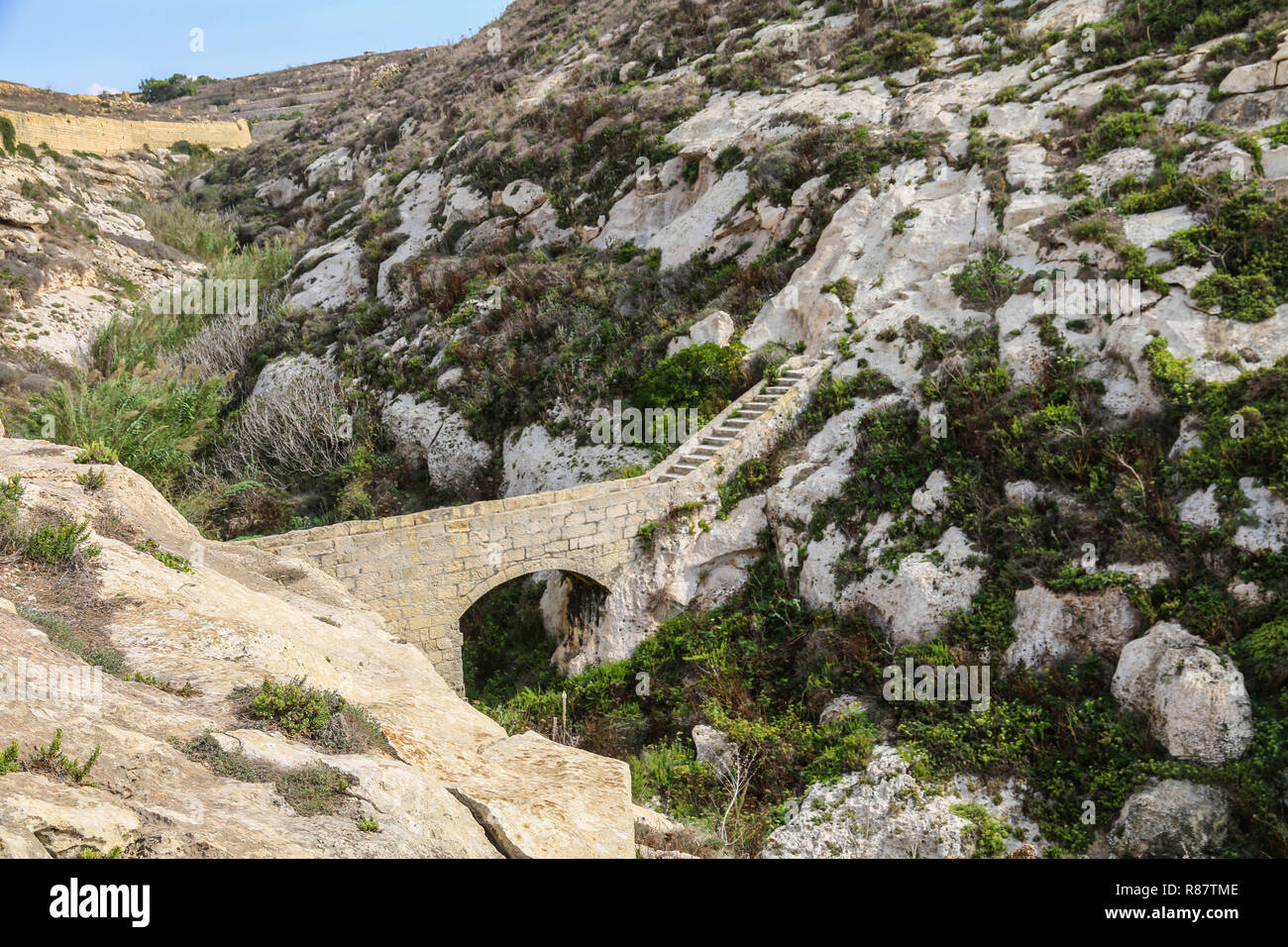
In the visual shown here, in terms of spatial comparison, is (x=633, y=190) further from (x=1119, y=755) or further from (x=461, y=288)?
(x=1119, y=755)

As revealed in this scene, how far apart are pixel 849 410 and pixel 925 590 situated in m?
4.42

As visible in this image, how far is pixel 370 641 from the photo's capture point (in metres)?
10.9

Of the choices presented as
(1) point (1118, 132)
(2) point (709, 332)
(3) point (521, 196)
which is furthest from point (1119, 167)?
(3) point (521, 196)

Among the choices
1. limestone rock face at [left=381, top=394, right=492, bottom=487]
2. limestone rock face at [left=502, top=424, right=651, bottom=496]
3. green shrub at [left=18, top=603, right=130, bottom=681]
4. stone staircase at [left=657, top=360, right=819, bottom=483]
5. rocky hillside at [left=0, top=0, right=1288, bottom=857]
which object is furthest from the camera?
limestone rock face at [left=381, top=394, right=492, bottom=487]

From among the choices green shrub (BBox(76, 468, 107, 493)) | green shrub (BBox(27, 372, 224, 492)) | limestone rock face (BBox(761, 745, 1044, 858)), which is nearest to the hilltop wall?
green shrub (BBox(27, 372, 224, 492))

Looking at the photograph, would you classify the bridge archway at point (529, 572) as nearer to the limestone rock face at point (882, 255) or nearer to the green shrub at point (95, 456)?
the green shrub at point (95, 456)

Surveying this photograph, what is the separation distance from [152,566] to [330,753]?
365cm

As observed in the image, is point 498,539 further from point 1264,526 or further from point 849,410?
point 1264,526

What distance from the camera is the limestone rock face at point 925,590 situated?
474 inches

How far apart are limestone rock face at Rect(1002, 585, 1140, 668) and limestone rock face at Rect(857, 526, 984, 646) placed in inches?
35.0

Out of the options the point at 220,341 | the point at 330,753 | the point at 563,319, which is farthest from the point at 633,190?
the point at 330,753

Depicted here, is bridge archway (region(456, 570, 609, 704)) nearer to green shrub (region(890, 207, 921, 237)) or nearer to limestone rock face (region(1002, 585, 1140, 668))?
limestone rock face (region(1002, 585, 1140, 668))

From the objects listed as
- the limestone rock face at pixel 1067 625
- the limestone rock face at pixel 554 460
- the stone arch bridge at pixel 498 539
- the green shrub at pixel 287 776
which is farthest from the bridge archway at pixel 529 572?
the green shrub at pixel 287 776

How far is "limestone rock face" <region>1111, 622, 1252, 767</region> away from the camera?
30.1 ft
